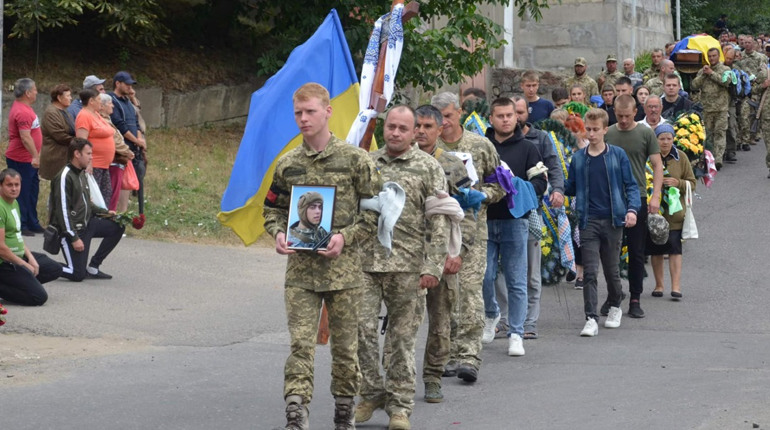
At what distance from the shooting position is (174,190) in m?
15.3

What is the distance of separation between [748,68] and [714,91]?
297 cm

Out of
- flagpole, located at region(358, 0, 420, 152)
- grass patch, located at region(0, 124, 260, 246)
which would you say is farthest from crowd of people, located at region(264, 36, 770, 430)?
Result: grass patch, located at region(0, 124, 260, 246)

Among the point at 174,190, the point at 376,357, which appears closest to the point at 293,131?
the point at 376,357

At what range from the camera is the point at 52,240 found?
1125 centimetres

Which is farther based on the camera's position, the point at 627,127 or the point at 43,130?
the point at 43,130

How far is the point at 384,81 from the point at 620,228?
3161 mm

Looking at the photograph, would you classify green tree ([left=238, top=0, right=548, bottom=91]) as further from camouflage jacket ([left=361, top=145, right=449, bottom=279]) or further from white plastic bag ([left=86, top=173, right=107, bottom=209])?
camouflage jacket ([left=361, top=145, right=449, bottom=279])

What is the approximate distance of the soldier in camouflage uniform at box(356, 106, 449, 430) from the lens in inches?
279

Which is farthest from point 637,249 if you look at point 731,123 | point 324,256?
point 731,123

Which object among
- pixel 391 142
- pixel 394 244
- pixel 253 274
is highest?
pixel 391 142

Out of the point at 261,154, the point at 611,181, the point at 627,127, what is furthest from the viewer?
the point at 627,127

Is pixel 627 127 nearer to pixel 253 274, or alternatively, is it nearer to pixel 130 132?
pixel 253 274

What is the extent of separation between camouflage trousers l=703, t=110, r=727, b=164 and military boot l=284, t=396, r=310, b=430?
15137mm

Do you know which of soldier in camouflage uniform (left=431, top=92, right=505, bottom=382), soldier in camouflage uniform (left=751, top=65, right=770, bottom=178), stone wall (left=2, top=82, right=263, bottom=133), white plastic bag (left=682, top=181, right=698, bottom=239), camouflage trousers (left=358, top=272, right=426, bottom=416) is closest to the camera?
camouflage trousers (left=358, top=272, right=426, bottom=416)
